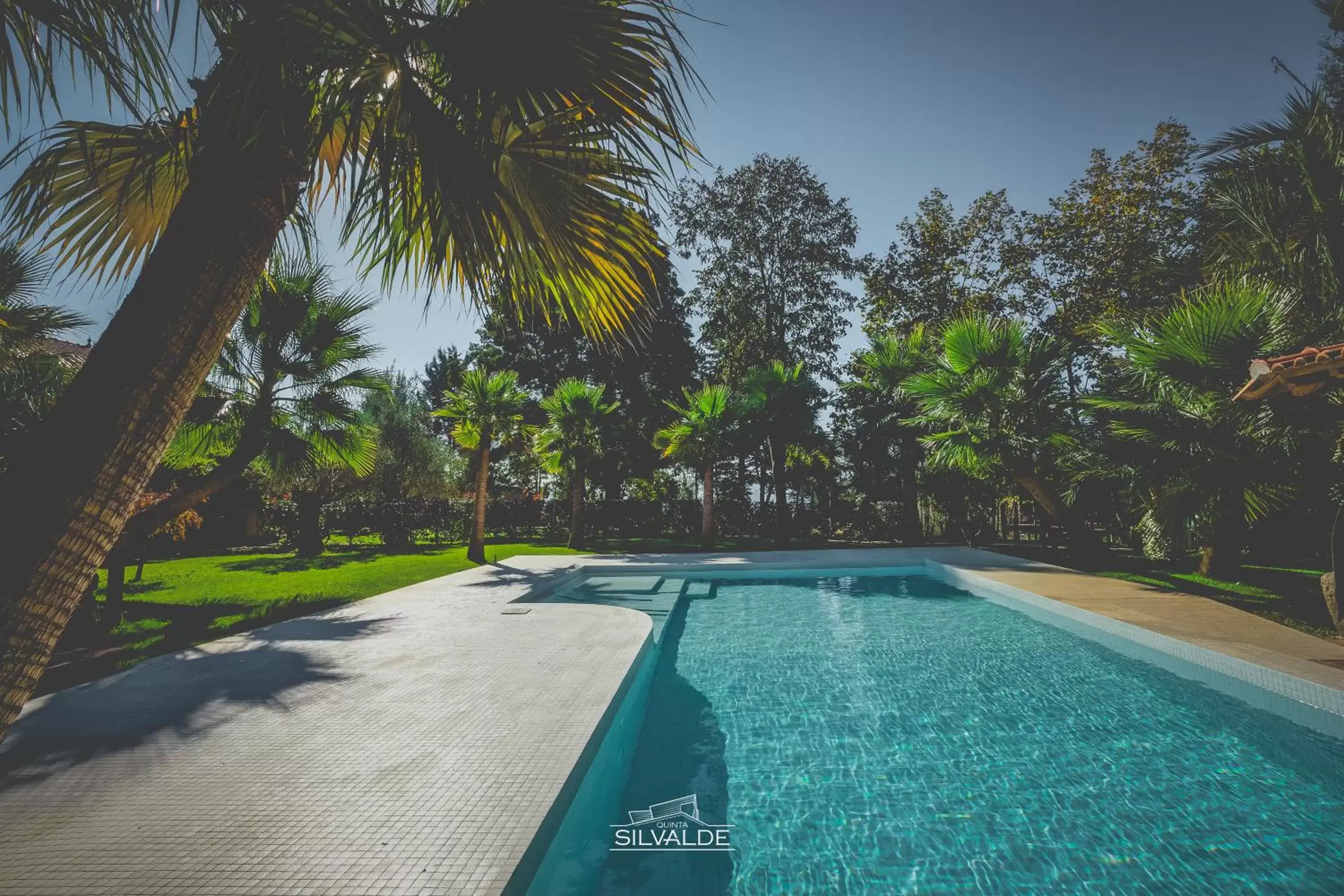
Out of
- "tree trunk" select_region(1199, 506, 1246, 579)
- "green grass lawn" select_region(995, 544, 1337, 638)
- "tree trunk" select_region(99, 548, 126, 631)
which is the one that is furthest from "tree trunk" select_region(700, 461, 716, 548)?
"tree trunk" select_region(99, 548, 126, 631)

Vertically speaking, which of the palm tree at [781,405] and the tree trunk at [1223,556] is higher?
the palm tree at [781,405]

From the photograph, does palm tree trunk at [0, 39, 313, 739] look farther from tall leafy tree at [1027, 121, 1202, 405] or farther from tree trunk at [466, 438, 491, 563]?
tall leafy tree at [1027, 121, 1202, 405]

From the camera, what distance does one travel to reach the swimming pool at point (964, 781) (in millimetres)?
2879

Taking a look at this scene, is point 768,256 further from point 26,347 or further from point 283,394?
point 26,347

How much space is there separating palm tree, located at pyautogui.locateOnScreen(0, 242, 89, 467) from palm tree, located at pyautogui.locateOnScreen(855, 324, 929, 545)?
52.2ft

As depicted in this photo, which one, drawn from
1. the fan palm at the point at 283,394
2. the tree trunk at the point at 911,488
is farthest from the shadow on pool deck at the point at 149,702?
the tree trunk at the point at 911,488

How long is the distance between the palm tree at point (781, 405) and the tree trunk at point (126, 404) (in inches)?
615

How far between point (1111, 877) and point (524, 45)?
4.34 metres

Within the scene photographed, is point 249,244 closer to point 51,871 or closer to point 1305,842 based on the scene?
point 51,871

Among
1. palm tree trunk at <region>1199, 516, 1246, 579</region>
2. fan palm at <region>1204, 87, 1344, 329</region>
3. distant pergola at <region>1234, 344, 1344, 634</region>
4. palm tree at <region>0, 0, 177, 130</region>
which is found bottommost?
palm tree trunk at <region>1199, 516, 1246, 579</region>

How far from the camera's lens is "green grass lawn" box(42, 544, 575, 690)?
5.34m

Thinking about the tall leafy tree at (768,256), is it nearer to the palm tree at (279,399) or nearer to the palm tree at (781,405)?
the palm tree at (781,405)

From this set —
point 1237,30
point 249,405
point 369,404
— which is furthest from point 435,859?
point 369,404

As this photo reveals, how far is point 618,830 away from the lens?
3242 mm
